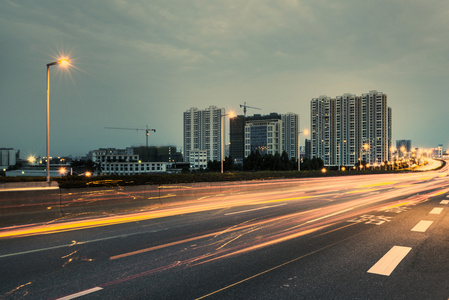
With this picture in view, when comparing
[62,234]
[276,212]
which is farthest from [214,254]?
[276,212]

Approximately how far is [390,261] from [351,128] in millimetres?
179960

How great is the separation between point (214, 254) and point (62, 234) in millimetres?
5407

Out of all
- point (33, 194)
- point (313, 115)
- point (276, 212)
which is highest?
point (313, 115)

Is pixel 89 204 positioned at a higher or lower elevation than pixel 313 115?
lower

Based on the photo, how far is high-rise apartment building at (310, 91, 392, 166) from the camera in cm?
16438

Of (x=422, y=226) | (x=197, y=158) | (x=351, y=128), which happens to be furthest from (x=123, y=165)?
(x=422, y=226)

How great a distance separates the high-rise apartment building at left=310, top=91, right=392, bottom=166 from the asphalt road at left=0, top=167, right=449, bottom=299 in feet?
528

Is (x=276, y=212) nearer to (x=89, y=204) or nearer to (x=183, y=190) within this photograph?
(x=183, y=190)

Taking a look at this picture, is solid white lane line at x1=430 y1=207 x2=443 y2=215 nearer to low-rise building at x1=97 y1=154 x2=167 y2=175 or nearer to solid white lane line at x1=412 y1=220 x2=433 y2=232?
solid white lane line at x1=412 y1=220 x2=433 y2=232

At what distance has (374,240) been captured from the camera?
860 cm

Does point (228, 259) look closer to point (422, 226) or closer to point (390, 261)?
point (390, 261)

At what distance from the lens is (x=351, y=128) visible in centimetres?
17288

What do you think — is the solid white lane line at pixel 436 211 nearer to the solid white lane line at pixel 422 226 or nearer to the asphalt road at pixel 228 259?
the asphalt road at pixel 228 259

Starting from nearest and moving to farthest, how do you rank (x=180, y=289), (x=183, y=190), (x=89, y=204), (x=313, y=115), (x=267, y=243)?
1. (x=180, y=289)
2. (x=267, y=243)
3. (x=89, y=204)
4. (x=183, y=190)
5. (x=313, y=115)
